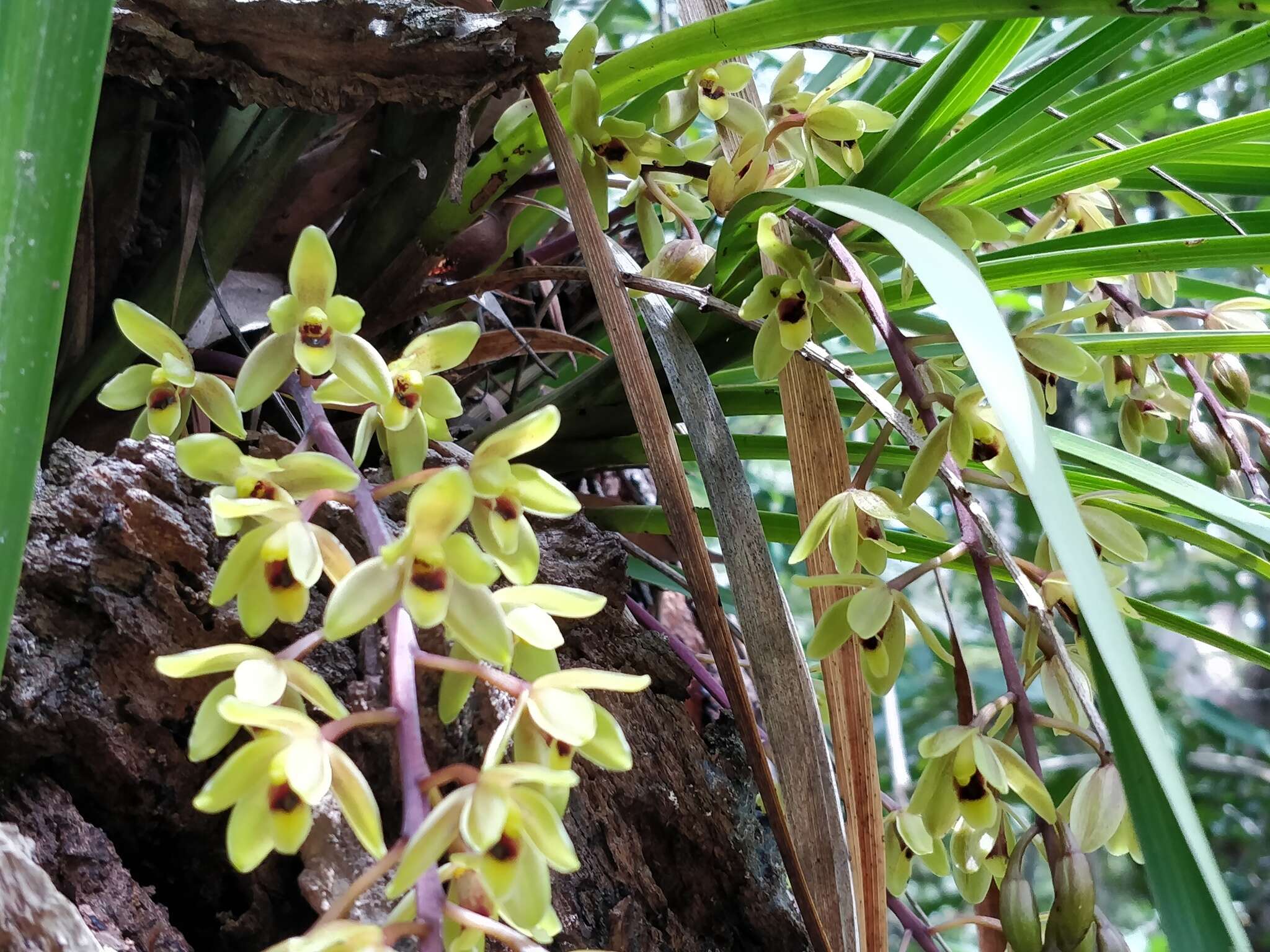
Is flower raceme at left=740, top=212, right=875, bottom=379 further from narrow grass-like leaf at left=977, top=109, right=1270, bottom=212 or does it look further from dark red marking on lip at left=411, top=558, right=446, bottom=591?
dark red marking on lip at left=411, top=558, right=446, bottom=591

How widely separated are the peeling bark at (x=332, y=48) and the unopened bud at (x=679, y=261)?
0.18 metres

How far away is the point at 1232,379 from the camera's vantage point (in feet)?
2.52

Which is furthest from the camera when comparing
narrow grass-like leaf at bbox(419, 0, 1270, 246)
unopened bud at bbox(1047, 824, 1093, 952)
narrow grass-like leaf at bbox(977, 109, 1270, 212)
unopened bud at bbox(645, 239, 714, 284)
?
unopened bud at bbox(645, 239, 714, 284)

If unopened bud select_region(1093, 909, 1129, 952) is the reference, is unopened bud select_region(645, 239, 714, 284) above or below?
above

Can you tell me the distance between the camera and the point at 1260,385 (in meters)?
3.11

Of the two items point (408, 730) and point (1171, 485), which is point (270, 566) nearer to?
point (408, 730)

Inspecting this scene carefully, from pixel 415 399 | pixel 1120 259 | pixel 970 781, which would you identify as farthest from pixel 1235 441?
pixel 415 399

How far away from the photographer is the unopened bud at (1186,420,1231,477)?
0.78 m

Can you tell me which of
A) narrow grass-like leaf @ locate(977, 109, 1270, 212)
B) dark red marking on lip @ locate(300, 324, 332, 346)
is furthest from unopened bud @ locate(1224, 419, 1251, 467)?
dark red marking on lip @ locate(300, 324, 332, 346)

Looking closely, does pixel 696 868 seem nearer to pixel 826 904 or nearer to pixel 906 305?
pixel 826 904

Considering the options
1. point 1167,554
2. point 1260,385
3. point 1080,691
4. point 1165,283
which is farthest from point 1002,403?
point 1167,554

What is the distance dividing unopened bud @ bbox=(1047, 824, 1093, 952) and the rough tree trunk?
0.93ft

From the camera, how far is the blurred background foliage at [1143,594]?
139 centimetres

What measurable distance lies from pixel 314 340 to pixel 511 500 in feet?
0.48
